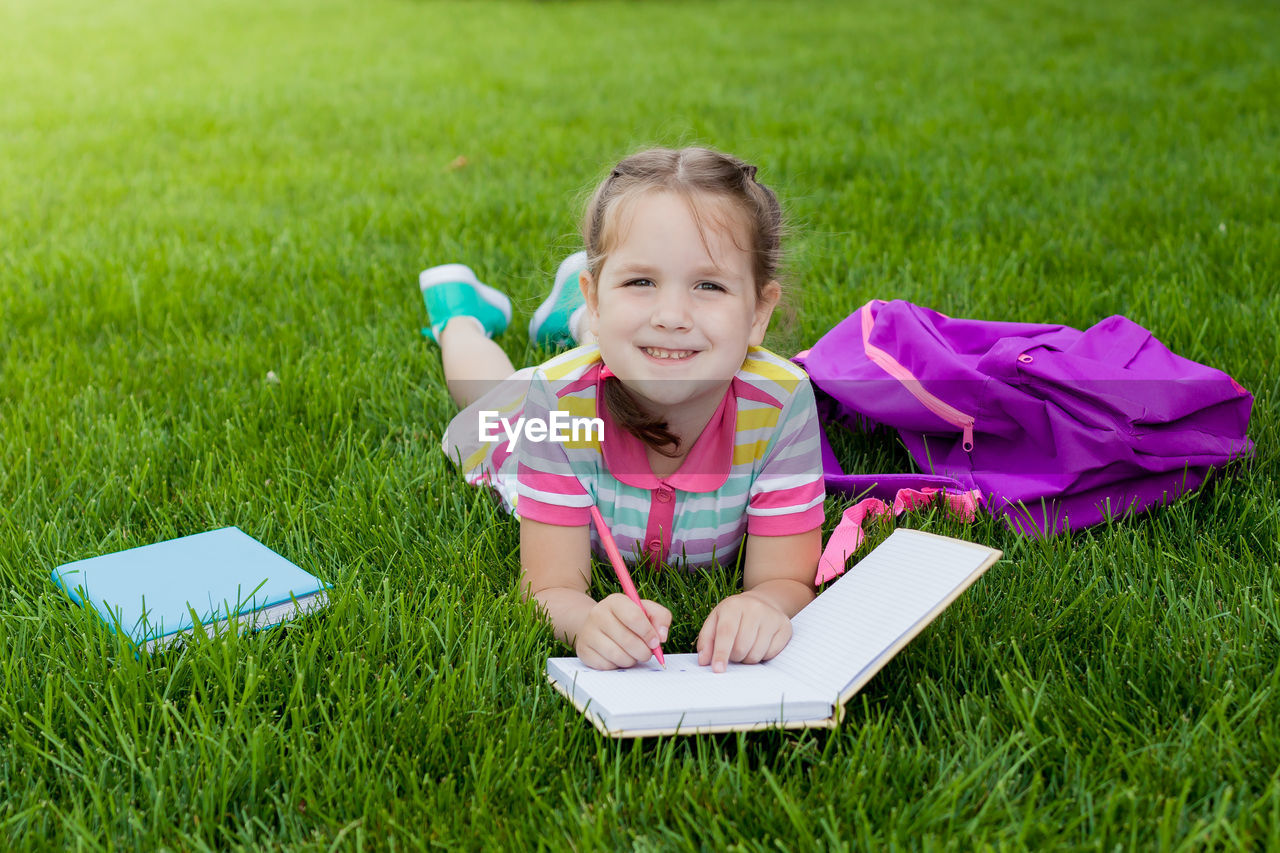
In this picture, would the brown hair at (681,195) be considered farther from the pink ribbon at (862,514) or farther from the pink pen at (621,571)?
the pink ribbon at (862,514)

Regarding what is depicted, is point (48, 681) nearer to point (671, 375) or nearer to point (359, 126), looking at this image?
point (671, 375)

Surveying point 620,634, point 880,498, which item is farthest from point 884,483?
point 620,634

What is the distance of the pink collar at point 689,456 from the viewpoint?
1911 millimetres

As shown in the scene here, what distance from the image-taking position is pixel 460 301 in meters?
2.92

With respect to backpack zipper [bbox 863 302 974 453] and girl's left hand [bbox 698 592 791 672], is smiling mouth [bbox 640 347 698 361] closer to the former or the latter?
girl's left hand [bbox 698 592 791 672]

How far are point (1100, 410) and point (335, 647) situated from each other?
146 centimetres

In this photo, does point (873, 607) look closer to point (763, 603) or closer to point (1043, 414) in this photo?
point (763, 603)

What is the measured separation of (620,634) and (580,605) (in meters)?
0.19

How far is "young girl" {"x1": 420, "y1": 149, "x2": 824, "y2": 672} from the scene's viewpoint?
5.70 ft

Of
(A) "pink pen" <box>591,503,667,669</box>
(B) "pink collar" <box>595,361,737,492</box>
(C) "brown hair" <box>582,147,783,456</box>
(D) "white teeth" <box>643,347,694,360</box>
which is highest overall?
(C) "brown hair" <box>582,147,783,456</box>

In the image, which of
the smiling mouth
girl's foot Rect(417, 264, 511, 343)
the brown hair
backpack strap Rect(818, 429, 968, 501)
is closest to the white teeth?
the smiling mouth

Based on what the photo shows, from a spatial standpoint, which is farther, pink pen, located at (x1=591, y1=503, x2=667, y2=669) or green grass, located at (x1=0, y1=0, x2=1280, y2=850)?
pink pen, located at (x1=591, y1=503, x2=667, y2=669)

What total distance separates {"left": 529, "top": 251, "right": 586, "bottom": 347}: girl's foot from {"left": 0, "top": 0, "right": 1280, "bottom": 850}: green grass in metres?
0.12

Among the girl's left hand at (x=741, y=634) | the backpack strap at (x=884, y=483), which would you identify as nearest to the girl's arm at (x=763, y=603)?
the girl's left hand at (x=741, y=634)
